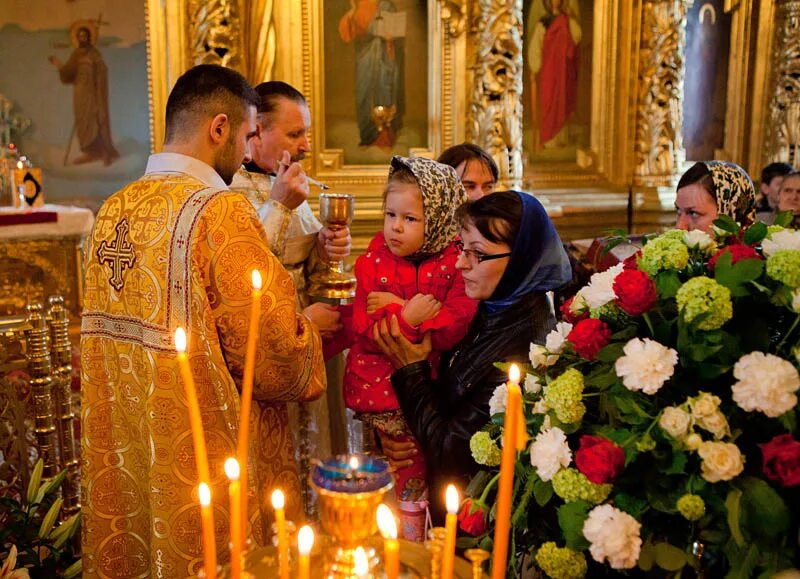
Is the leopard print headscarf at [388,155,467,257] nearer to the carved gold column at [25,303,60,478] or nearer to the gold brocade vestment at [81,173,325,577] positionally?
the gold brocade vestment at [81,173,325,577]

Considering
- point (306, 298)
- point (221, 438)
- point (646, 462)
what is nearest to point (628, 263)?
point (646, 462)

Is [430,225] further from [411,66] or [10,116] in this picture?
[10,116]

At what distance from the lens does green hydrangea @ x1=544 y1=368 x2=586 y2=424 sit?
139 cm

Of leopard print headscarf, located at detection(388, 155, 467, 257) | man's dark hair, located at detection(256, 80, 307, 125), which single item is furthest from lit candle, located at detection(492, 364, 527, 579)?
man's dark hair, located at detection(256, 80, 307, 125)

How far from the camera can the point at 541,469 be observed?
1379 millimetres

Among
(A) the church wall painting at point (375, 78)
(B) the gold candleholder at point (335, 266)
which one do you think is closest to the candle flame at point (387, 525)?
(B) the gold candleholder at point (335, 266)

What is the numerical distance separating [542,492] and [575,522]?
10 cm

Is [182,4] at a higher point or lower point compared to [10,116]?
higher

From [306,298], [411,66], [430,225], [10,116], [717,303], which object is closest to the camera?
[717,303]

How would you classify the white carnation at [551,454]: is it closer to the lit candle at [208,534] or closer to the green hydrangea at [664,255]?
the green hydrangea at [664,255]

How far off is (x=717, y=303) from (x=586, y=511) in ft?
1.25

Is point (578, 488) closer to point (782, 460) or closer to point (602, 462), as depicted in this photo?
point (602, 462)

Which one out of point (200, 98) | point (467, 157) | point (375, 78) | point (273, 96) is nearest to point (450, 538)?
point (200, 98)

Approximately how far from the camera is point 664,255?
147 centimetres
